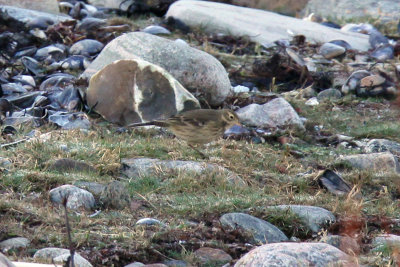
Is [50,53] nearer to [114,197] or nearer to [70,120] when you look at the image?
[70,120]

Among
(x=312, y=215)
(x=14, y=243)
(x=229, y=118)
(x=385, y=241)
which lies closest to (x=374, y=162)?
(x=229, y=118)

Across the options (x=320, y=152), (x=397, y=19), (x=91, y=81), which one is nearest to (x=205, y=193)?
(x=320, y=152)

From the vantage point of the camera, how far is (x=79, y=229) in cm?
539

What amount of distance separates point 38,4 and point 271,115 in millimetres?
5605

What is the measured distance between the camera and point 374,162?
7863 mm

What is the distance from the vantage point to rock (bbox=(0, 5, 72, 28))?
40.1ft

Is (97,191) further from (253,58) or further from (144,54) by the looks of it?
(253,58)

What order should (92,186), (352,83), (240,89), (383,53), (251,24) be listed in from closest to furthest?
(92,186) → (240,89) → (352,83) → (383,53) → (251,24)

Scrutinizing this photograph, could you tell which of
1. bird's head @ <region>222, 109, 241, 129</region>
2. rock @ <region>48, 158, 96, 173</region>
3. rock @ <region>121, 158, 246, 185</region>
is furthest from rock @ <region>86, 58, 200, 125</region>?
rock @ <region>48, 158, 96, 173</region>

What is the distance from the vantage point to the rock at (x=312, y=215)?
19.6 ft

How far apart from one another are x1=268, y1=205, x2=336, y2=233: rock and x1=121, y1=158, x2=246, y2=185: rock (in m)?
0.88

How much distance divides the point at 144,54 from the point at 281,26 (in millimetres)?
4999

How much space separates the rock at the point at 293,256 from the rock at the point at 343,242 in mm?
593

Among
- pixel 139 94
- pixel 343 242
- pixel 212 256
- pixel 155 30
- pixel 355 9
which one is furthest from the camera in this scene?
pixel 355 9
